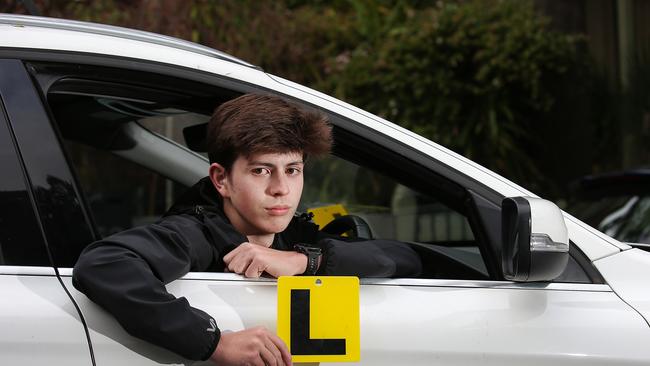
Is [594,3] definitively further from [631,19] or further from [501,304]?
[501,304]

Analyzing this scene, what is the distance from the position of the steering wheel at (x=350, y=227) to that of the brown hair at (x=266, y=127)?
1.80ft

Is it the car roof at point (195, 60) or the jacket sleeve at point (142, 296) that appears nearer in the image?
the jacket sleeve at point (142, 296)

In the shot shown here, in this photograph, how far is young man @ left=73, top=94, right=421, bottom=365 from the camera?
2.08m

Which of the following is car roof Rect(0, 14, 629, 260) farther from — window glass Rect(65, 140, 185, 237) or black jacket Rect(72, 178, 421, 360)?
window glass Rect(65, 140, 185, 237)

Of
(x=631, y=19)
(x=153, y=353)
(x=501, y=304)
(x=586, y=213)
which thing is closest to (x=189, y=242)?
(x=153, y=353)

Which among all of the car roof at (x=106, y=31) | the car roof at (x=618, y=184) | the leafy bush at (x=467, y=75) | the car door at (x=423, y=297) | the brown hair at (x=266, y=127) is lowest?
the car door at (x=423, y=297)

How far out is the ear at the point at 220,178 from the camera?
8.00 feet

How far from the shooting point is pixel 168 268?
7.07 ft

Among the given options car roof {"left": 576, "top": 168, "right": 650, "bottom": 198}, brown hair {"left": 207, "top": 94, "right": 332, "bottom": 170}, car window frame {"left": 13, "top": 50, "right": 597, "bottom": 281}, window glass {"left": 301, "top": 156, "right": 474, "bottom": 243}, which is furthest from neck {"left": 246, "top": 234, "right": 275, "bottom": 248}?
car roof {"left": 576, "top": 168, "right": 650, "bottom": 198}

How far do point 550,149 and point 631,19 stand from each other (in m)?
1.97

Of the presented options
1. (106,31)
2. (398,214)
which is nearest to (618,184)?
(398,214)

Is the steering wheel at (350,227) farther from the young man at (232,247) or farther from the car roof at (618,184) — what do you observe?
the car roof at (618,184)

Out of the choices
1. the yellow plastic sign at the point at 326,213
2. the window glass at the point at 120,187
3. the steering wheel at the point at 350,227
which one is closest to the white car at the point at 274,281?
the steering wheel at the point at 350,227

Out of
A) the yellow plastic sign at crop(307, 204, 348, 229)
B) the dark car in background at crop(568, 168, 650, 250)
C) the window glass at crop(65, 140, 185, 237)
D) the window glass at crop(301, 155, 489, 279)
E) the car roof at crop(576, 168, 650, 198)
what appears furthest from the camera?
the window glass at crop(65, 140, 185, 237)
